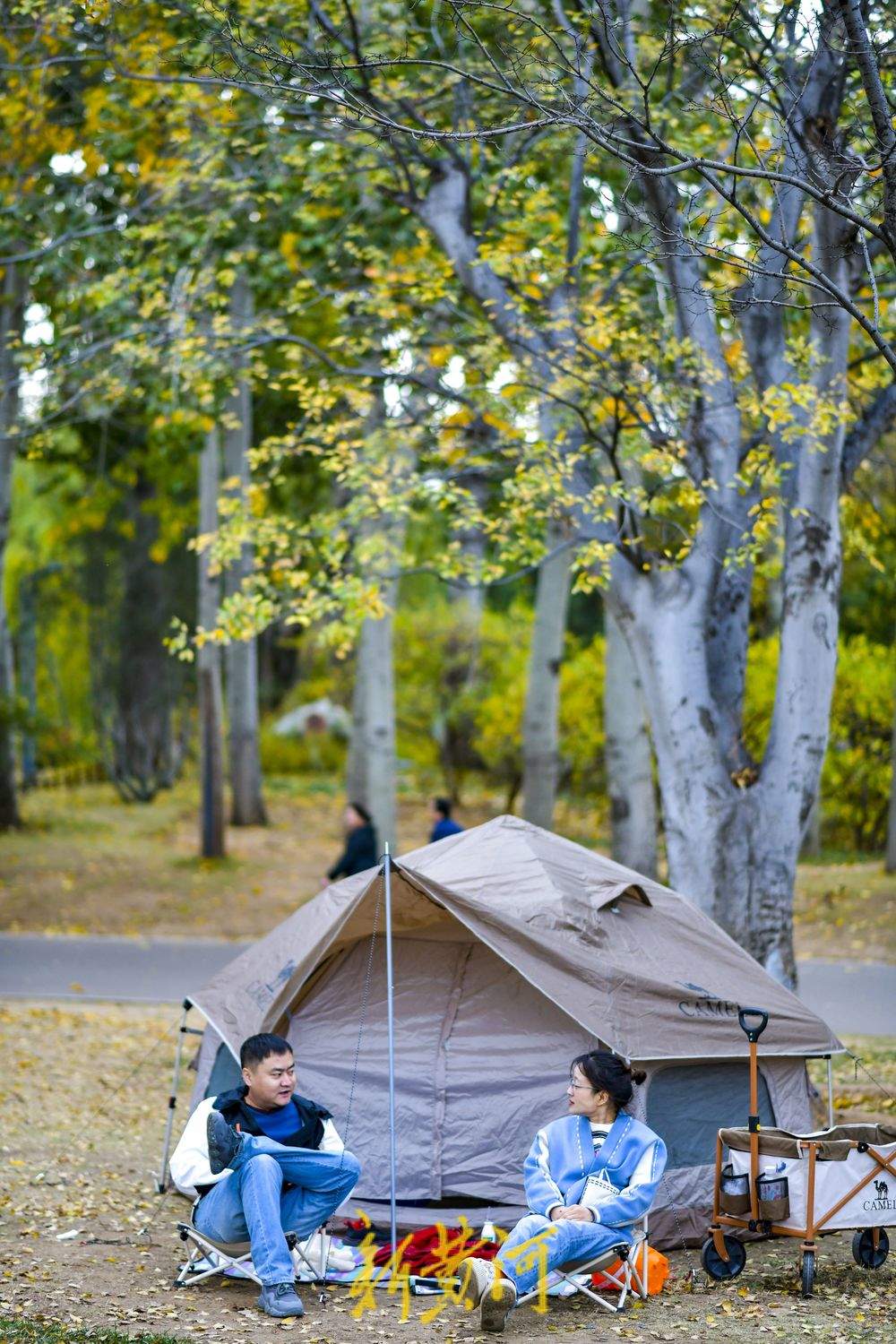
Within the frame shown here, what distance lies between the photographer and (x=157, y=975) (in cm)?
1321

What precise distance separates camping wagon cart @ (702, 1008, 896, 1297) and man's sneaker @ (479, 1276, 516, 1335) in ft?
3.43

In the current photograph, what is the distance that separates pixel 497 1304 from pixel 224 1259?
1197 millimetres

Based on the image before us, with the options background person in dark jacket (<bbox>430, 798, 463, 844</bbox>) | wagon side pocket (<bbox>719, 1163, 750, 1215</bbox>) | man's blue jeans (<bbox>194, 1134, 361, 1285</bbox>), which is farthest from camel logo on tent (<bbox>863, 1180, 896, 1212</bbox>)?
background person in dark jacket (<bbox>430, 798, 463, 844</bbox>)

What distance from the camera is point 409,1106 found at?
7.11 meters

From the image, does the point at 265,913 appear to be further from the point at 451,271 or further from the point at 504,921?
the point at 504,921

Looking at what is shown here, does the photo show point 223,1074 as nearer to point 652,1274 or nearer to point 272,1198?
point 272,1198

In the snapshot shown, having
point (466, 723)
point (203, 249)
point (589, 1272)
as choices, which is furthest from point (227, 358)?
point (466, 723)

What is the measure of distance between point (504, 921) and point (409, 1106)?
3.46 feet

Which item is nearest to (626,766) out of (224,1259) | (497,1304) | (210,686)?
(210,686)

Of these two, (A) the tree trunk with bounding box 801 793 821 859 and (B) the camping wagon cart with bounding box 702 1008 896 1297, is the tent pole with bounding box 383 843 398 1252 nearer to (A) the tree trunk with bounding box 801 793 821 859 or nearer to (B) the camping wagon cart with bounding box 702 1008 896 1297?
(B) the camping wagon cart with bounding box 702 1008 896 1297

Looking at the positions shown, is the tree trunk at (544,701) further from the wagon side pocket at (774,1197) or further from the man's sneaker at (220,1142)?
the man's sneaker at (220,1142)

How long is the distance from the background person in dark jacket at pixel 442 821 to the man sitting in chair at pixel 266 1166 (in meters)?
5.04

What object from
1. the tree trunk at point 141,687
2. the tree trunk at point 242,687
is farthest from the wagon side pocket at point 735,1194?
the tree trunk at point 141,687

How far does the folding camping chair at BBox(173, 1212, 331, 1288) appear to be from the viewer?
5922 mm
